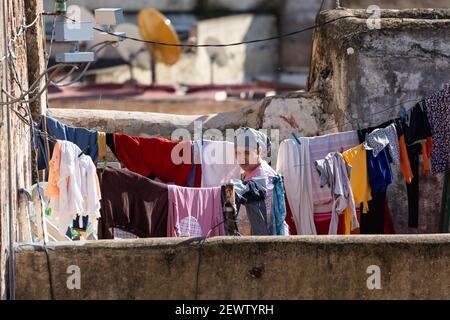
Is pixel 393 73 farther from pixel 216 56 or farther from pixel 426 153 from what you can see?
pixel 216 56

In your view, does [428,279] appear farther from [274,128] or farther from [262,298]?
[274,128]

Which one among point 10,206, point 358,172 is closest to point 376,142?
point 358,172

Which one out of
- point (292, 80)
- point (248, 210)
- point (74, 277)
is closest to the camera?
point (74, 277)

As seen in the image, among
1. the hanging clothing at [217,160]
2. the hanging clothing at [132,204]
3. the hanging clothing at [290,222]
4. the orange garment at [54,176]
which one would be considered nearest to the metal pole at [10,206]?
the orange garment at [54,176]

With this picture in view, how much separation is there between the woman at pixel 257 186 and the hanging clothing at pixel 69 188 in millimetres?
1286

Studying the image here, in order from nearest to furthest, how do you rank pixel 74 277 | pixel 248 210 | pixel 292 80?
pixel 74 277
pixel 248 210
pixel 292 80

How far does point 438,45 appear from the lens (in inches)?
624

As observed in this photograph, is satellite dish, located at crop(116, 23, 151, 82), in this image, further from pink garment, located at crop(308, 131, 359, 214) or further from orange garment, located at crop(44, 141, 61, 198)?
orange garment, located at crop(44, 141, 61, 198)

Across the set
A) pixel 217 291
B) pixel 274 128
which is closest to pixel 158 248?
pixel 217 291

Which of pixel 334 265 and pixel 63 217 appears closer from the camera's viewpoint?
pixel 334 265

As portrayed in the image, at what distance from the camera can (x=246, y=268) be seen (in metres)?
12.7

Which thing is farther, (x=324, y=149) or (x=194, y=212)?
(x=324, y=149)

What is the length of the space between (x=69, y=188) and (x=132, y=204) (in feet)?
2.13

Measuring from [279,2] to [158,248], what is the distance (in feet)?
88.3
